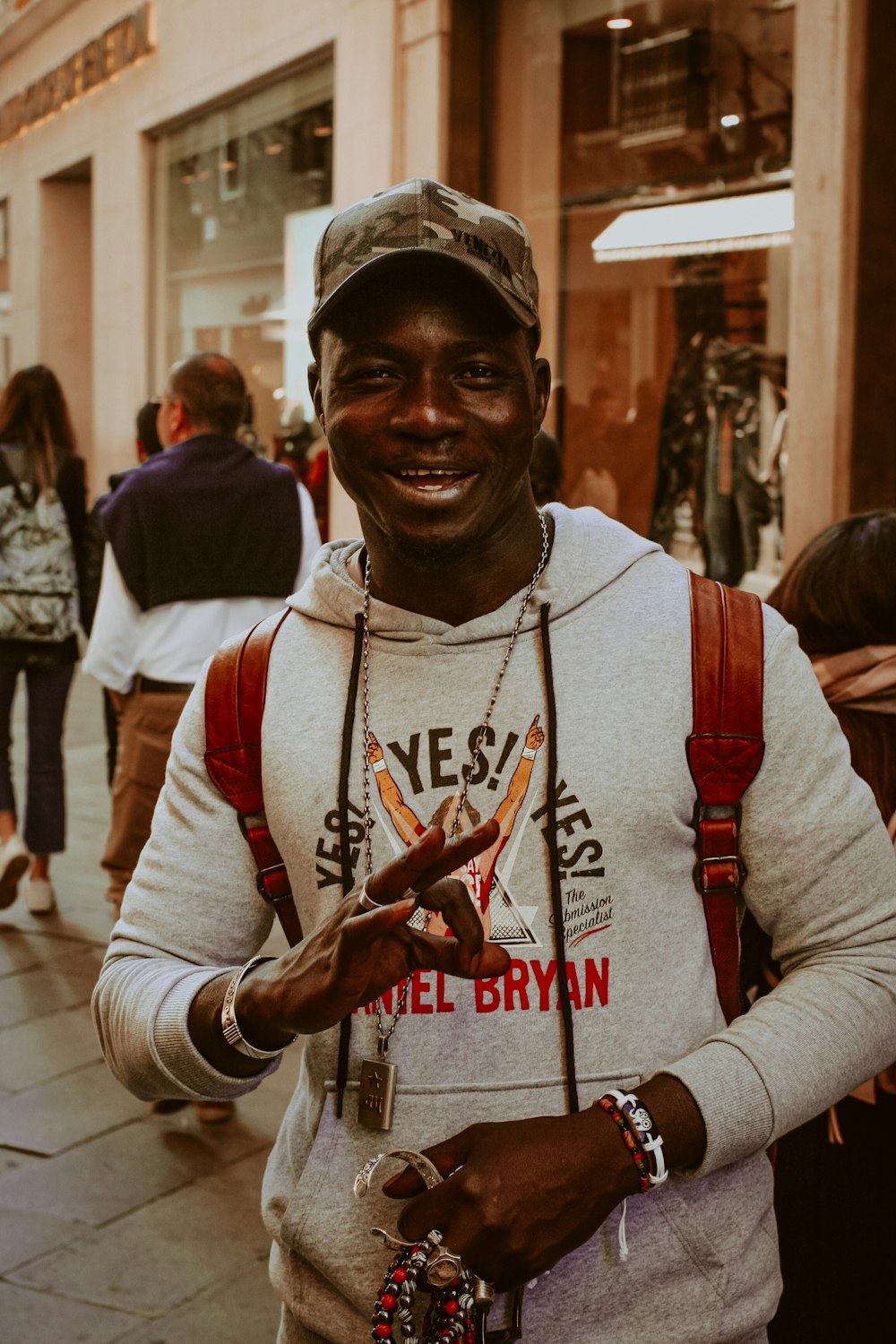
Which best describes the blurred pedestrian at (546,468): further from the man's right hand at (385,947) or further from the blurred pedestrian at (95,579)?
the man's right hand at (385,947)

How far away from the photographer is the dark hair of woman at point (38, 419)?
6188 mm

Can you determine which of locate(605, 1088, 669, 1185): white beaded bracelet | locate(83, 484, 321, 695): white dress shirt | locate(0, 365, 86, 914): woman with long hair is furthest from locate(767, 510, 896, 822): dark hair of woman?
Result: locate(0, 365, 86, 914): woman with long hair

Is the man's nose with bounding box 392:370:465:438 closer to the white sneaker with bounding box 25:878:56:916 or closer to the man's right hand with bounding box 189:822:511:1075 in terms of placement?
the man's right hand with bounding box 189:822:511:1075

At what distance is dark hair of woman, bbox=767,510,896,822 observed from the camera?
2.73 m

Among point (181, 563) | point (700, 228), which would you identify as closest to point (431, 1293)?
point (181, 563)

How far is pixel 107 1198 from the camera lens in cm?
395

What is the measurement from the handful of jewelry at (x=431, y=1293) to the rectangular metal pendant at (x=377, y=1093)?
103mm

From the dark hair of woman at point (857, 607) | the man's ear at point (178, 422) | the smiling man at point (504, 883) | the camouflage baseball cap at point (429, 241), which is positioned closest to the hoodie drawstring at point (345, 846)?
the smiling man at point (504, 883)

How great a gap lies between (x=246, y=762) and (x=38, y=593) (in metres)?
4.78

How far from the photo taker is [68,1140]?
4.30m

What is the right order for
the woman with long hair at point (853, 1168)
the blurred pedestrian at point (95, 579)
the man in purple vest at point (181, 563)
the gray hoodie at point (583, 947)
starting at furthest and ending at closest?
the blurred pedestrian at point (95, 579) → the man in purple vest at point (181, 563) → the woman with long hair at point (853, 1168) → the gray hoodie at point (583, 947)

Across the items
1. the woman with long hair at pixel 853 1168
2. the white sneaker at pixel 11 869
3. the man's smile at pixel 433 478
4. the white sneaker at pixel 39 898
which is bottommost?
the white sneaker at pixel 39 898

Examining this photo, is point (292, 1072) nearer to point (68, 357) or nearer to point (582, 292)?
point (582, 292)

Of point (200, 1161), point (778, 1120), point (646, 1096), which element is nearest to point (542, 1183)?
point (646, 1096)
